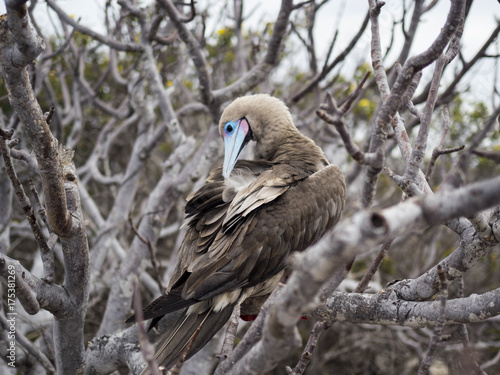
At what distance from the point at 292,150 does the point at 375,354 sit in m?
4.51

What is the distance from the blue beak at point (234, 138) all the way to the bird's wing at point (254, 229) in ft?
1.53

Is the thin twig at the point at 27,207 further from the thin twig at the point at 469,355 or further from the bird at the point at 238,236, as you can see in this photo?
the thin twig at the point at 469,355

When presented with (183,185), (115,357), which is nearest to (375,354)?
(183,185)

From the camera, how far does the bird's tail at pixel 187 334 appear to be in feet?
6.64

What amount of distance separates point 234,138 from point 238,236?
3.69 ft

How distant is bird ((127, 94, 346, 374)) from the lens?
A: 86.5 inches

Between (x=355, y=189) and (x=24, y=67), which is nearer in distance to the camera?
(x=24, y=67)

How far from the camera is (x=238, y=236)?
7.80 feet

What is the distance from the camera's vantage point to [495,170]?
682 centimetres

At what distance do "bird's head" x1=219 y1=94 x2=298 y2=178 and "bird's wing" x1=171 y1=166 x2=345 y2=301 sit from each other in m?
0.72

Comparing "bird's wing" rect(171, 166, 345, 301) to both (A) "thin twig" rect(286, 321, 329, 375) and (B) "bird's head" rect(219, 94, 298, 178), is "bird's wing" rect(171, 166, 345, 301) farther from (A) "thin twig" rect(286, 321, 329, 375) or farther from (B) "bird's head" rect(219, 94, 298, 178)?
(B) "bird's head" rect(219, 94, 298, 178)

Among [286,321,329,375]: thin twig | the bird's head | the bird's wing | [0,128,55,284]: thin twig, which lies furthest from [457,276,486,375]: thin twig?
the bird's head

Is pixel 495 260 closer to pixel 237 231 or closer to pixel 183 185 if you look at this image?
pixel 183 185

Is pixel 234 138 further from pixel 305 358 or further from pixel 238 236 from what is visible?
pixel 305 358
